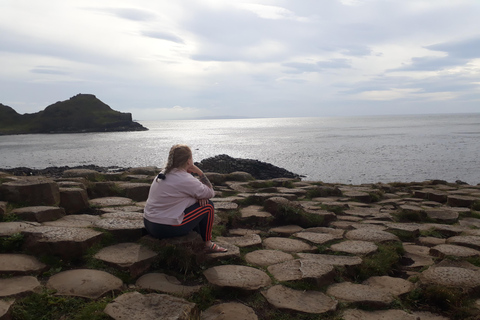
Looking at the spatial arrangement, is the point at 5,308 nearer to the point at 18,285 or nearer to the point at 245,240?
the point at 18,285

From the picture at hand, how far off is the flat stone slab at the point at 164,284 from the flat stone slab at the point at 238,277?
25 cm

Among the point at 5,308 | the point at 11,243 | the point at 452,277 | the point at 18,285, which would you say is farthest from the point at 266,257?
the point at 11,243

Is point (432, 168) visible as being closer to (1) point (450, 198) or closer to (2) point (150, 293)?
(1) point (450, 198)

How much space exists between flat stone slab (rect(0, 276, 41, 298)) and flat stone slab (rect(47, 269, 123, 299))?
0.14 meters

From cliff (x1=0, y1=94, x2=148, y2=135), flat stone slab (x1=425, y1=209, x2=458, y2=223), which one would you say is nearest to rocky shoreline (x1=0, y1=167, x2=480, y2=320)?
flat stone slab (x1=425, y1=209, x2=458, y2=223)

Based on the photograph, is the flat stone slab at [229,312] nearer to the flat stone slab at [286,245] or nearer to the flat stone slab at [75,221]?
the flat stone slab at [286,245]

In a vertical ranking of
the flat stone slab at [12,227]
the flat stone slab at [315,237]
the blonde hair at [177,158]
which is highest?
the blonde hair at [177,158]

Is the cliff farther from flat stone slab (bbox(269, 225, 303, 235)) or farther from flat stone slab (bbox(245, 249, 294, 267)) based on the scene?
flat stone slab (bbox(245, 249, 294, 267))

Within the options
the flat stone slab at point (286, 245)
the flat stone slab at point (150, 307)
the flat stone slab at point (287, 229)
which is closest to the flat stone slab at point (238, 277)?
the flat stone slab at point (150, 307)

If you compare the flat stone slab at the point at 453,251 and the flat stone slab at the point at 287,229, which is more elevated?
the flat stone slab at the point at 453,251

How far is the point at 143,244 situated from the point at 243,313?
5.87 ft

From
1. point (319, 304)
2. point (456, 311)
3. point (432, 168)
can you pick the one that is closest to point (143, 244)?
point (319, 304)

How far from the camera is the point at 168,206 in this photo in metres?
4.62

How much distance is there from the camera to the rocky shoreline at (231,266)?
339 centimetres
